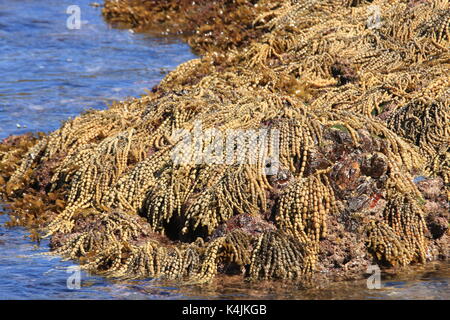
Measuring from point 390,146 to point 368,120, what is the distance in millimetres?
416

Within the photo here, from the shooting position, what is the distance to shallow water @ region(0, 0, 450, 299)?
7.10 metres

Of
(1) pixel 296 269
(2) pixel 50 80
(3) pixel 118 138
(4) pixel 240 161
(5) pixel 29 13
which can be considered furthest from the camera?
(5) pixel 29 13

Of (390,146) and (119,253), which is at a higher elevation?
(390,146)

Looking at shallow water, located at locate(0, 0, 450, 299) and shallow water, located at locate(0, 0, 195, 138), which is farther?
shallow water, located at locate(0, 0, 195, 138)

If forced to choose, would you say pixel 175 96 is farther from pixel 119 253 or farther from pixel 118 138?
pixel 119 253

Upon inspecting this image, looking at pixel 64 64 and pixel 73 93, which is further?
pixel 64 64

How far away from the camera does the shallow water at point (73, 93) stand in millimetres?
7102

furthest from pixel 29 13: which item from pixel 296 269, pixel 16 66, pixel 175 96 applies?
pixel 296 269

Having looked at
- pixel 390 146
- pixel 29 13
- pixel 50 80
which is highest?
pixel 29 13

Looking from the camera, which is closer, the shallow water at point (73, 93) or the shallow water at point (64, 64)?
the shallow water at point (73, 93)

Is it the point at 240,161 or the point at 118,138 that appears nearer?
the point at 240,161

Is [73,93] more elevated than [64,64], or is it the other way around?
[64,64]

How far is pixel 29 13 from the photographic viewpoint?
781 inches

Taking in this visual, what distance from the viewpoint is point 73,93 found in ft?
46.5
